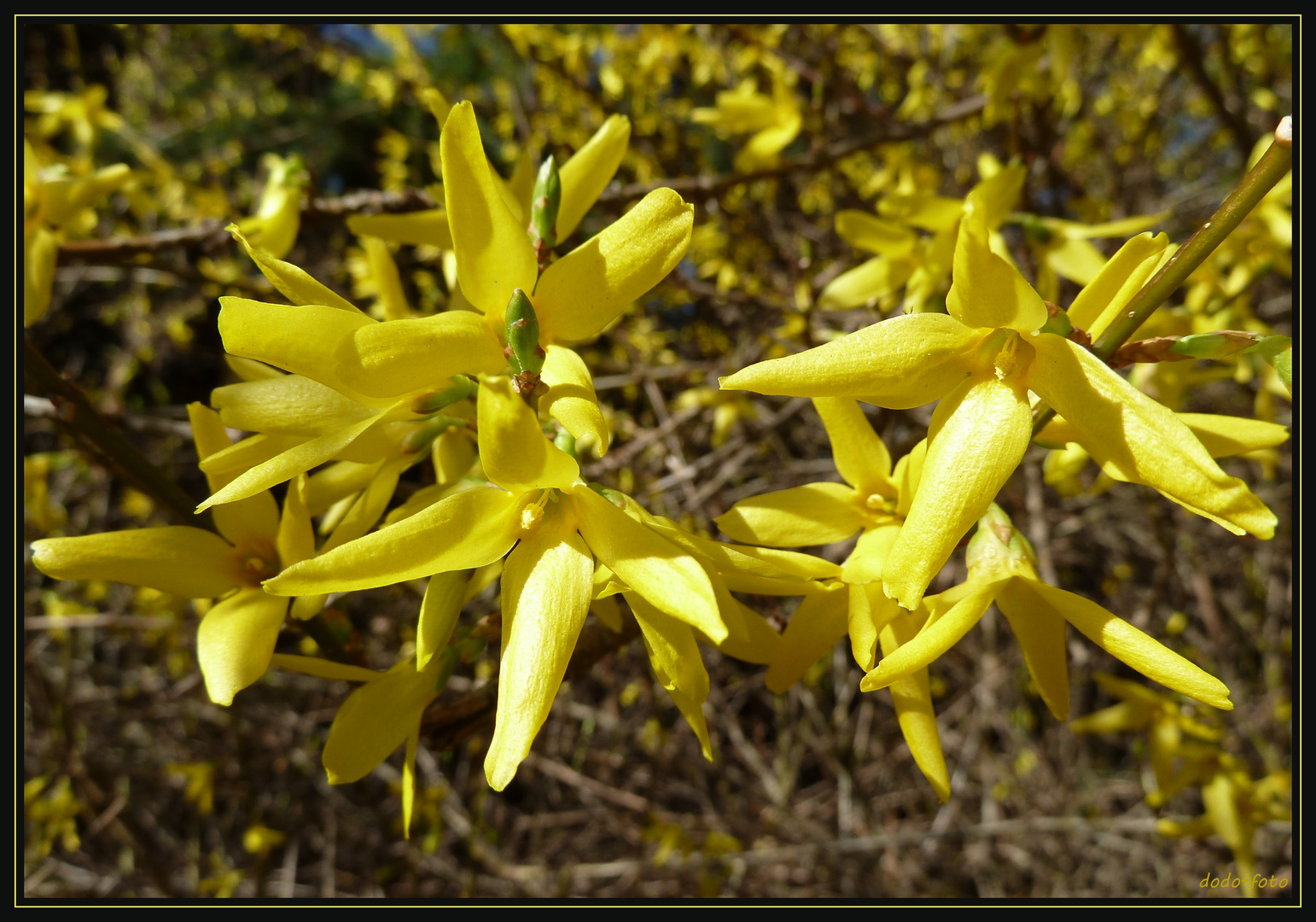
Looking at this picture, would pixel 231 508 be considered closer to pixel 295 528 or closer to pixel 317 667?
pixel 295 528

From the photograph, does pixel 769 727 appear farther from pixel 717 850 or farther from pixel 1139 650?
pixel 1139 650

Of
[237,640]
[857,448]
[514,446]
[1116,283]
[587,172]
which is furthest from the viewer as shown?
[587,172]

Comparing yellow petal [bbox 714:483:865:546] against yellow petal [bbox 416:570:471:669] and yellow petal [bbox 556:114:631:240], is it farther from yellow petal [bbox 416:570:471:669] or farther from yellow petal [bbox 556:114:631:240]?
yellow petal [bbox 556:114:631:240]

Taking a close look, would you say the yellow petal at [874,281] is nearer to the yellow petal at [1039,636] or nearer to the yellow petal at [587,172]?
the yellow petal at [587,172]

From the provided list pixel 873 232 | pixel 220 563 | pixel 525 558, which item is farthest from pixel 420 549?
pixel 873 232

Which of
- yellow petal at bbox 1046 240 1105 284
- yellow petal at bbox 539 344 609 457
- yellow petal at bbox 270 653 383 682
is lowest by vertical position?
yellow petal at bbox 270 653 383 682

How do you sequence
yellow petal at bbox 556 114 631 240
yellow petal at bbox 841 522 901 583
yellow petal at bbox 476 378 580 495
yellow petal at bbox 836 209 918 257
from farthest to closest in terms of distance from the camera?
yellow petal at bbox 836 209 918 257
yellow petal at bbox 556 114 631 240
yellow petal at bbox 841 522 901 583
yellow petal at bbox 476 378 580 495

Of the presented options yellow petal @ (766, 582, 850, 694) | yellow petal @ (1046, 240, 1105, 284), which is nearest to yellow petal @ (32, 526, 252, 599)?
yellow petal @ (766, 582, 850, 694)
